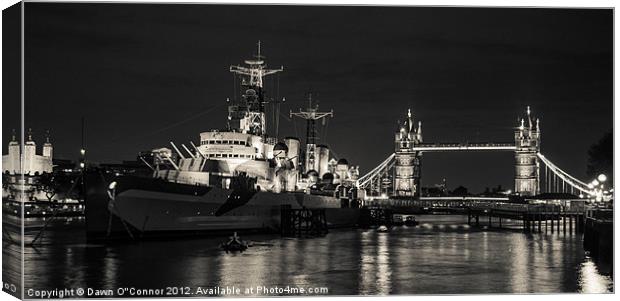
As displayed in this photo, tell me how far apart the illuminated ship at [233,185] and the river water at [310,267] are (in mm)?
1368

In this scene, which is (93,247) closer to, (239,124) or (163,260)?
(163,260)

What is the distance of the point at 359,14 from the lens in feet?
67.9

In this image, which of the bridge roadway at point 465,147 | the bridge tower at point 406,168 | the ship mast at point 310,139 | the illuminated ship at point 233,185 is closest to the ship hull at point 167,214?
the illuminated ship at point 233,185

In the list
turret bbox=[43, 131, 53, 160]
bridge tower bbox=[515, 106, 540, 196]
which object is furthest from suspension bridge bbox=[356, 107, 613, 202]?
turret bbox=[43, 131, 53, 160]

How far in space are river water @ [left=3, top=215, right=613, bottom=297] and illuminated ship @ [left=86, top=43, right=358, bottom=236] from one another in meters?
1.37

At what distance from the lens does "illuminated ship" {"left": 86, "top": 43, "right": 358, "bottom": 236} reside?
1431 inches

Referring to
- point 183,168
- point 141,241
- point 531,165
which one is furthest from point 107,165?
point 531,165

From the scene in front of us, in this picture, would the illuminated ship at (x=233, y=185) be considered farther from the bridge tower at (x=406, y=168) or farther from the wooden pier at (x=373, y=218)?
the bridge tower at (x=406, y=168)

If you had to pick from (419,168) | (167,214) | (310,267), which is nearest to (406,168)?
(419,168)

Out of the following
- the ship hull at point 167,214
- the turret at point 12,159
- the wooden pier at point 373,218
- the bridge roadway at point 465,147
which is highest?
the bridge roadway at point 465,147

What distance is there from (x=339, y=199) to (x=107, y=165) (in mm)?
26728

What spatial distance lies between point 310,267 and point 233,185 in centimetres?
1430

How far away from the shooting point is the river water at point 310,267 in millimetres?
24031

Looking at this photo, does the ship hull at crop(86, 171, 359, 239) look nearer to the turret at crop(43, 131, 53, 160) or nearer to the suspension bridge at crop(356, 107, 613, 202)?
the turret at crop(43, 131, 53, 160)
